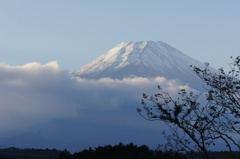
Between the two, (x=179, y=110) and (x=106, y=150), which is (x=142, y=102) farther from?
(x=106, y=150)

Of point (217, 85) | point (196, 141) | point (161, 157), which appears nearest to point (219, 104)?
point (217, 85)

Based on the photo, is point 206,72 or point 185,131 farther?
point 206,72

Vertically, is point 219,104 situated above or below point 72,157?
above

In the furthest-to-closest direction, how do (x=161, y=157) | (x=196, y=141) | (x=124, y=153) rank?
(x=124, y=153), (x=161, y=157), (x=196, y=141)

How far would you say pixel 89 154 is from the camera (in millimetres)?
25344

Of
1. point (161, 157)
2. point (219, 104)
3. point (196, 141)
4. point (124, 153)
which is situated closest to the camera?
point (196, 141)

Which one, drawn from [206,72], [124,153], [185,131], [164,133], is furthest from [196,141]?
[124,153]

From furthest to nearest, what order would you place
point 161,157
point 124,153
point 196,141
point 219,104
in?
point 124,153 < point 161,157 < point 219,104 < point 196,141

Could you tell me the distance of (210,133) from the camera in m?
19.5

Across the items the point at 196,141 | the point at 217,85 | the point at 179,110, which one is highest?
the point at 217,85

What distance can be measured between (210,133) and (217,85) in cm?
207

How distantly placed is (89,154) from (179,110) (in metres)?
7.78

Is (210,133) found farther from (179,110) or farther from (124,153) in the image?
(124,153)

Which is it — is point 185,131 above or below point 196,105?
below
